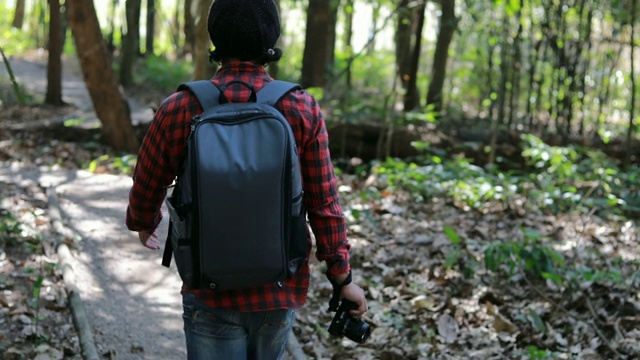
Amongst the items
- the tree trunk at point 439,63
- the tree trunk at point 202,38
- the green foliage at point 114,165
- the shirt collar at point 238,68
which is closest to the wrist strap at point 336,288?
the shirt collar at point 238,68

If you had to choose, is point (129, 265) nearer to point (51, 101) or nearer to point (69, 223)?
point (69, 223)

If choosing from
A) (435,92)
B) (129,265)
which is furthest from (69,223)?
(435,92)

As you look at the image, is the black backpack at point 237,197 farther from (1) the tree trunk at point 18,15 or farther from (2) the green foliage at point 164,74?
(1) the tree trunk at point 18,15

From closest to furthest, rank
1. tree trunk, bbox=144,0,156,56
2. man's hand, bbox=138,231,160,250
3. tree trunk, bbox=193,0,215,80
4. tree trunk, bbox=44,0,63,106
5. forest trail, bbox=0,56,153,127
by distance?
man's hand, bbox=138,231,160,250 → tree trunk, bbox=193,0,215,80 → tree trunk, bbox=44,0,63,106 → forest trail, bbox=0,56,153,127 → tree trunk, bbox=144,0,156,56

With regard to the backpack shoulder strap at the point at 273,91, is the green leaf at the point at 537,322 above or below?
below

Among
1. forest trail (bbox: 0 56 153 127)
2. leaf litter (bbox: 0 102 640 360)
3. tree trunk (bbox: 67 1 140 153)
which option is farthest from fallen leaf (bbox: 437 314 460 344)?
forest trail (bbox: 0 56 153 127)

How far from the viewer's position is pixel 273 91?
2.67 meters

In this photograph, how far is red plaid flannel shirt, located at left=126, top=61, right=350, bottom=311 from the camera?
2.66 metres

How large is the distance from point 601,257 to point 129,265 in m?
4.47

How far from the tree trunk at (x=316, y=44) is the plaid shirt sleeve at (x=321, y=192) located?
1288 centimetres

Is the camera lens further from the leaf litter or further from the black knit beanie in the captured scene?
the leaf litter

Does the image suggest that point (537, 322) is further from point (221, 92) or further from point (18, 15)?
point (18, 15)

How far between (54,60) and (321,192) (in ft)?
52.1

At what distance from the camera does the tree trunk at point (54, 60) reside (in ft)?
53.0
